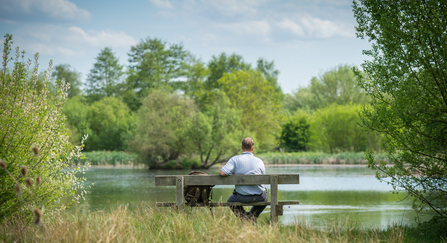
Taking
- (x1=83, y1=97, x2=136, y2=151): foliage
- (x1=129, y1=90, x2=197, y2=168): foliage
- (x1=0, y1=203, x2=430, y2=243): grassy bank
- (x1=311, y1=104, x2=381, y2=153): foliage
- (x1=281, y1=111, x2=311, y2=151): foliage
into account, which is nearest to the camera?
(x1=0, y1=203, x2=430, y2=243): grassy bank

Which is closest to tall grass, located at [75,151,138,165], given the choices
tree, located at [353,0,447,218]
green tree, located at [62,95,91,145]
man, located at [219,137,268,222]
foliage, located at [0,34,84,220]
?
green tree, located at [62,95,91,145]

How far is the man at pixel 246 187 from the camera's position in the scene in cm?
615

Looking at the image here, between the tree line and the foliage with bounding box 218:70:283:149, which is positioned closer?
the tree line

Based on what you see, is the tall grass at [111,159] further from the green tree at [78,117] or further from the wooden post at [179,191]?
the wooden post at [179,191]

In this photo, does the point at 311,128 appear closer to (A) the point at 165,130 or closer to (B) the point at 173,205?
(A) the point at 165,130

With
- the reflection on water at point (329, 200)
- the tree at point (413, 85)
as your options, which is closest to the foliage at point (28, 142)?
the reflection on water at point (329, 200)

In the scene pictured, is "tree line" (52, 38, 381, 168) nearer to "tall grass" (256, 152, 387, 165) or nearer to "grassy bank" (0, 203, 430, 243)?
"tall grass" (256, 152, 387, 165)

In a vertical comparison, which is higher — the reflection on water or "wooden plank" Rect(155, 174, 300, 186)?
"wooden plank" Rect(155, 174, 300, 186)

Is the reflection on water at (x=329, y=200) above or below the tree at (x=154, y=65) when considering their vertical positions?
below

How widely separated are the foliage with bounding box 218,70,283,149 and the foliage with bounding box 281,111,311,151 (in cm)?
724

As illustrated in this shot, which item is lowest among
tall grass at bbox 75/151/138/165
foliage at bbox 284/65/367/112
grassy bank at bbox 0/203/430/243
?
tall grass at bbox 75/151/138/165

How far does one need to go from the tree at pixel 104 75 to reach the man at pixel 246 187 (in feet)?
182

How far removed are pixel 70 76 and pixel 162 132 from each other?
115 ft

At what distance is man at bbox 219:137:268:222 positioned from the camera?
20.2 ft
